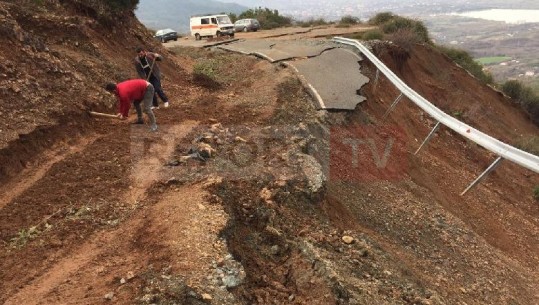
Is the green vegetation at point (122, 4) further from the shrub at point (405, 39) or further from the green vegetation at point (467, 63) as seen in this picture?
the green vegetation at point (467, 63)

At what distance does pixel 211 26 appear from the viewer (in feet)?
85.8

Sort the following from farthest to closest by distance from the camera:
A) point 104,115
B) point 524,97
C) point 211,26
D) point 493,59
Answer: point 493,59, point 211,26, point 524,97, point 104,115

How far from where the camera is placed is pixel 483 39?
4213 inches

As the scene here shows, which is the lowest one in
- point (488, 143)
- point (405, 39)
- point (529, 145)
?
point (529, 145)

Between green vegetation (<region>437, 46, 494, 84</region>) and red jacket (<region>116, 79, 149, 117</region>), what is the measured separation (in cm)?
1918

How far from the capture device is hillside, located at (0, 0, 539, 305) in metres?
5.07

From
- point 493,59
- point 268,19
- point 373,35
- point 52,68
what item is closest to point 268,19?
point 268,19

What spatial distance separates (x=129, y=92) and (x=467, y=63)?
67.0 ft

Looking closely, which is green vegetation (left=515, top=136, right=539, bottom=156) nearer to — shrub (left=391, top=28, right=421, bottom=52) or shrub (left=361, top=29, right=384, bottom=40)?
shrub (left=391, top=28, right=421, bottom=52)

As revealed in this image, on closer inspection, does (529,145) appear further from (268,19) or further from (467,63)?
(268,19)

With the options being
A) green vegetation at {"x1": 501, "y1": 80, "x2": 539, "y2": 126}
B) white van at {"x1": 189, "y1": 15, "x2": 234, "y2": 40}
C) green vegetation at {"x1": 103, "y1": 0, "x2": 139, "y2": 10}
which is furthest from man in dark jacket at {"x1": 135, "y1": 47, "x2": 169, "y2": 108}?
green vegetation at {"x1": 501, "y1": 80, "x2": 539, "y2": 126}

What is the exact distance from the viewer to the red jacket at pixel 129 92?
7.96 meters

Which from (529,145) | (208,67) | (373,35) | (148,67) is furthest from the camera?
(373,35)

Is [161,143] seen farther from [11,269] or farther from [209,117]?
[11,269]
